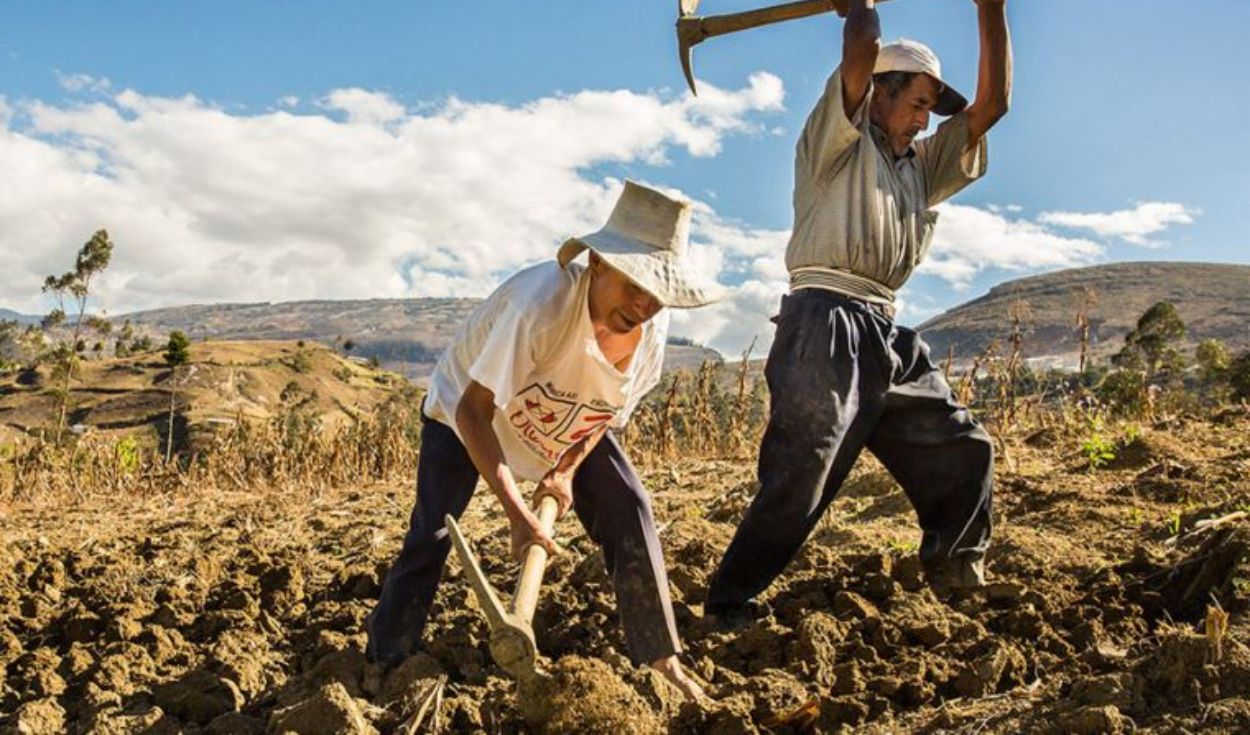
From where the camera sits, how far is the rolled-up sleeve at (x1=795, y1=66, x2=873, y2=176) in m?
3.33

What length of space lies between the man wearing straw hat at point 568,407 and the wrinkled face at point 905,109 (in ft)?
3.42

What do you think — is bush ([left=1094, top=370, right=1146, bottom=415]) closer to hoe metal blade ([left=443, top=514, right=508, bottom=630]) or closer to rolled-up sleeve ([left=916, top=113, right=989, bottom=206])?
rolled-up sleeve ([left=916, top=113, right=989, bottom=206])

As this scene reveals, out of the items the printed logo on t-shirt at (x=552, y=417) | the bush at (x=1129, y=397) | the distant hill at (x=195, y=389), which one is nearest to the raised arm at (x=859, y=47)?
the printed logo on t-shirt at (x=552, y=417)

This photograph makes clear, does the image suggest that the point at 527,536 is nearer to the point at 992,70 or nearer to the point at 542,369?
the point at 542,369

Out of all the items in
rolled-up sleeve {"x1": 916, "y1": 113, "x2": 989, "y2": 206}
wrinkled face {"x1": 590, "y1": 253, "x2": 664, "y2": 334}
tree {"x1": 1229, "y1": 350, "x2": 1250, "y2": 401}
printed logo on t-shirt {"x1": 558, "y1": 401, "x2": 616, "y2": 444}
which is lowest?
printed logo on t-shirt {"x1": 558, "y1": 401, "x2": 616, "y2": 444}

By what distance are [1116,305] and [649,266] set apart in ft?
518

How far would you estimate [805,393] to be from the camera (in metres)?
3.24

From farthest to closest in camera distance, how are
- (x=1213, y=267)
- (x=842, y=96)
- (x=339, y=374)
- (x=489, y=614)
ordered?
(x=1213, y=267)
(x=339, y=374)
(x=842, y=96)
(x=489, y=614)

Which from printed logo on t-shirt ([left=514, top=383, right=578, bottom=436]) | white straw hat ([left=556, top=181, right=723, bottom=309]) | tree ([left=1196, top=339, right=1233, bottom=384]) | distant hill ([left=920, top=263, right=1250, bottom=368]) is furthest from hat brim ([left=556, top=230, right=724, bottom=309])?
distant hill ([left=920, top=263, right=1250, bottom=368])

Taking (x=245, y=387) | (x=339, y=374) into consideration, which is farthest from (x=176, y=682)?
(x=339, y=374)

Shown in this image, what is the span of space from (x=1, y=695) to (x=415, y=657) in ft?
4.43

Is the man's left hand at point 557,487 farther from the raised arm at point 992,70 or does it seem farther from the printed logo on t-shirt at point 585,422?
the raised arm at point 992,70

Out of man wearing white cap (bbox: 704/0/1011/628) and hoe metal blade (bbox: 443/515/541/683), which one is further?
man wearing white cap (bbox: 704/0/1011/628)

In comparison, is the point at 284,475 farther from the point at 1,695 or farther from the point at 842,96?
the point at 842,96
